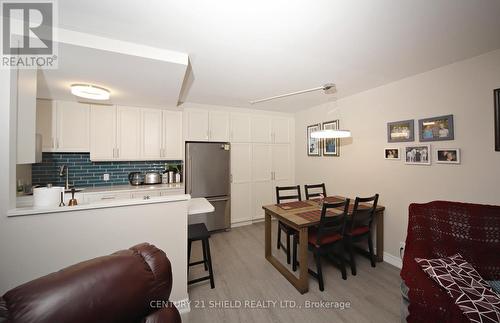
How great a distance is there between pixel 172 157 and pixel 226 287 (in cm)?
228

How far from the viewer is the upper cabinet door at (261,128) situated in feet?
13.2

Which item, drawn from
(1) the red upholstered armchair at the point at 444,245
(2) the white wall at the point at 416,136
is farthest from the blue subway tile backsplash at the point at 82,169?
(1) the red upholstered armchair at the point at 444,245

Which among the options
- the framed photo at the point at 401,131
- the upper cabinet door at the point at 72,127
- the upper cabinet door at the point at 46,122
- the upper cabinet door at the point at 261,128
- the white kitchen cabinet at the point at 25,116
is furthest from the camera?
the upper cabinet door at the point at 261,128

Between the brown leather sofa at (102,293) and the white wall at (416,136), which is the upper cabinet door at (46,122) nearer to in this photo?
the brown leather sofa at (102,293)

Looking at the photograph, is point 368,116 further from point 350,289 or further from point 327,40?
point 350,289

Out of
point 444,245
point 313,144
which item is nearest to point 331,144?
point 313,144

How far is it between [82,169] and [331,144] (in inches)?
169

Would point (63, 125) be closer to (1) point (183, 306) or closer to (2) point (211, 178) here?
(2) point (211, 178)

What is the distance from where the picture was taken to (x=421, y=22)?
1.40 m

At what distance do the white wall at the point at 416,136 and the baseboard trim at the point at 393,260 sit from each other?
54 millimetres

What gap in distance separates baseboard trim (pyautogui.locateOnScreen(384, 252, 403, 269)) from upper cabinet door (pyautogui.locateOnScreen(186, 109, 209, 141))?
11.1ft

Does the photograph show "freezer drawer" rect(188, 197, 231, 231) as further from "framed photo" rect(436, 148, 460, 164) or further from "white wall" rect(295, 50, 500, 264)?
"framed photo" rect(436, 148, 460, 164)

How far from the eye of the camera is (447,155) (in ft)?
6.76

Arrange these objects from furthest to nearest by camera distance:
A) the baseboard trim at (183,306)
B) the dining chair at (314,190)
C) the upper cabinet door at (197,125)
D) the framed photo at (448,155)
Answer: the upper cabinet door at (197,125), the dining chair at (314,190), the framed photo at (448,155), the baseboard trim at (183,306)
